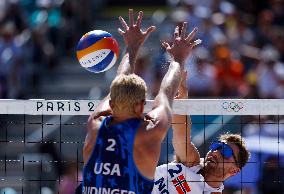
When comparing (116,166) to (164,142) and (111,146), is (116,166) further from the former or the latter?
(164,142)

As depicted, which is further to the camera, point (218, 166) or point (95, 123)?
point (218, 166)

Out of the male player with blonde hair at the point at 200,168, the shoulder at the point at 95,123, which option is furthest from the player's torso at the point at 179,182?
the shoulder at the point at 95,123

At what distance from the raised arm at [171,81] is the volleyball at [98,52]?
881mm

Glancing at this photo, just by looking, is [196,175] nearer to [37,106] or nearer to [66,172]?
[37,106]

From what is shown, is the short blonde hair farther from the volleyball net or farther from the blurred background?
the blurred background

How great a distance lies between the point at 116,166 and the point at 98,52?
6.23 ft

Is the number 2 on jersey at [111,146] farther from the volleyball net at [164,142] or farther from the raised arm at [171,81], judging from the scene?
the volleyball net at [164,142]

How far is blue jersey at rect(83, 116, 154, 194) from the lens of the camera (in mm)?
5836

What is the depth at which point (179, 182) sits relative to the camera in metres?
7.43

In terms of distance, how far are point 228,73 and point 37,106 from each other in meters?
7.25

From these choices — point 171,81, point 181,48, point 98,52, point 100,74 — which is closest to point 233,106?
point 181,48

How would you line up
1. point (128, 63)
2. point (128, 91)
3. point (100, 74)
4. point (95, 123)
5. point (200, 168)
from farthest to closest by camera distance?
point (100, 74) < point (200, 168) < point (128, 63) < point (95, 123) < point (128, 91)

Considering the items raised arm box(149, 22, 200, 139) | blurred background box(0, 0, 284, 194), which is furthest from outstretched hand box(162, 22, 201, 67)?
blurred background box(0, 0, 284, 194)

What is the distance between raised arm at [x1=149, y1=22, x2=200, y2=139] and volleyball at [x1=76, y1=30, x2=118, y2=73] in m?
0.88
